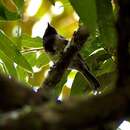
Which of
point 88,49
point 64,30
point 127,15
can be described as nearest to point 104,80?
point 88,49

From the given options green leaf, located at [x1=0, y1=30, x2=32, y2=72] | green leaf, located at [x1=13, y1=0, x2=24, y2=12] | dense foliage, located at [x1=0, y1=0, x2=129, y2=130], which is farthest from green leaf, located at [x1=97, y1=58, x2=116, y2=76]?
green leaf, located at [x1=13, y1=0, x2=24, y2=12]

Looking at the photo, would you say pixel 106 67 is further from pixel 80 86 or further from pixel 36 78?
pixel 36 78

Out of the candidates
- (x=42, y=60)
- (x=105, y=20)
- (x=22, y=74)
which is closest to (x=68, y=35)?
(x=42, y=60)

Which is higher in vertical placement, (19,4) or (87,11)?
(19,4)

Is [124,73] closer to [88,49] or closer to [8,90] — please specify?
[8,90]

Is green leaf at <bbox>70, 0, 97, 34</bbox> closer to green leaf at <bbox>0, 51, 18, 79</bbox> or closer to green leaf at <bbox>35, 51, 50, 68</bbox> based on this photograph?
A: green leaf at <bbox>0, 51, 18, 79</bbox>

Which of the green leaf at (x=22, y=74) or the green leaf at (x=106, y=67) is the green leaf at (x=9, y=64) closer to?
the green leaf at (x=22, y=74)
